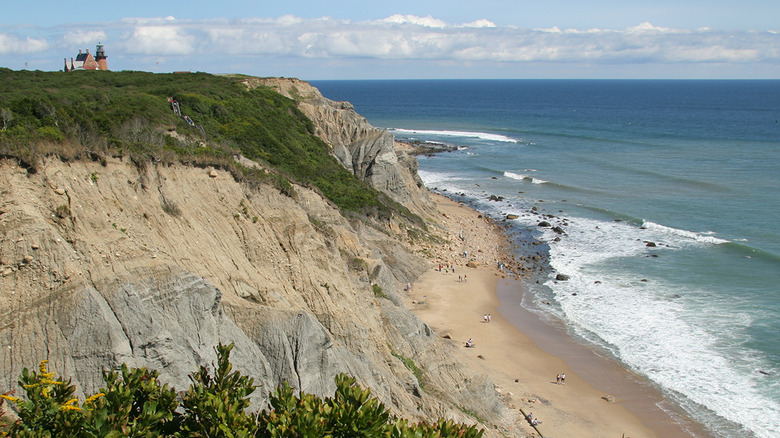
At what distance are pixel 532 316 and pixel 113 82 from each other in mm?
36202

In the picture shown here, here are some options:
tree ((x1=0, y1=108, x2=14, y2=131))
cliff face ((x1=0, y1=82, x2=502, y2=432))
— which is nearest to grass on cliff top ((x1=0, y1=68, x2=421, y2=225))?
tree ((x1=0, y1=108, x2=14, y2=131))

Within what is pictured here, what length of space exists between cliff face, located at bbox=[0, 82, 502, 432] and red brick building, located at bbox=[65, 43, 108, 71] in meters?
53.2

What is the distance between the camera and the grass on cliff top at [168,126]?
16.8m

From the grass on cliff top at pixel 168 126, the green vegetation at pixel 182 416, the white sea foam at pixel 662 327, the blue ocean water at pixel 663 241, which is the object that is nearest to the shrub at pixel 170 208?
the grass on cliff top at pixel 168 126

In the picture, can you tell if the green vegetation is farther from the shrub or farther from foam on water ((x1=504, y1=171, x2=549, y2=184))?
foam on water ((x1=504, y1=171, x2=549, y2=184))

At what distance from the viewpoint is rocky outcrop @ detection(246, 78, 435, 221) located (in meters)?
48.4

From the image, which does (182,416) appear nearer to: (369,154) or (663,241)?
(369,154)

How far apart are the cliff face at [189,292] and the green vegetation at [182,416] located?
2.17m

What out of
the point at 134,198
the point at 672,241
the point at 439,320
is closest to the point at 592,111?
the point at 672,241

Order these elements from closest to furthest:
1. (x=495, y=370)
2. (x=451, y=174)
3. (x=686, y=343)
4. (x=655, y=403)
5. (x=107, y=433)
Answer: (x=107, y=433)
(x=655, y=403)
(x=495, y=370)
(x=686, y=343)
(x=451, y=174)

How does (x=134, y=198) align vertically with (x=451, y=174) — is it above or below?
above

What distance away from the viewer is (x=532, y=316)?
32531mm

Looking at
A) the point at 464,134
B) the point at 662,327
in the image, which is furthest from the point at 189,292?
the point at 464,134

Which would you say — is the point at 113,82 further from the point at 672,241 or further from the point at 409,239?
the point at 672,241
